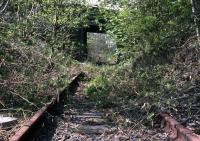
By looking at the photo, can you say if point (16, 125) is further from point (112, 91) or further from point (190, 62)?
point (190, 62)

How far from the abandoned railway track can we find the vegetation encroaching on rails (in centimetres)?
34

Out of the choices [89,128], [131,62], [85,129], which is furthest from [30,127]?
[131,62]

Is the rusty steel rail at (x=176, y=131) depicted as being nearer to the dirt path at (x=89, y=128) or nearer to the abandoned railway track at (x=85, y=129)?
the abandoned railway track at (x=85, y=129)

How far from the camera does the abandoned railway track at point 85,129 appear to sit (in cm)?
585

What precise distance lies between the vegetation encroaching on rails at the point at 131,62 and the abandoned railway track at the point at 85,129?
0.34 meters

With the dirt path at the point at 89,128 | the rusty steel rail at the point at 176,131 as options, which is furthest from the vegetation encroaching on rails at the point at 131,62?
the dirt path at the point at 89,128

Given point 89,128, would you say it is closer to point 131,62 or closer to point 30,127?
point 30,127

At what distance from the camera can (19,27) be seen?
44.4 feet

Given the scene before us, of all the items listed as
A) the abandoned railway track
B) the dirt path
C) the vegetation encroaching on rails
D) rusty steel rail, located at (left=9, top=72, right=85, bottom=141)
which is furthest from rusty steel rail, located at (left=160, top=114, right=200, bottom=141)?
rusty steel rail, located at (left=9, top=72, right=85, bottom=141)

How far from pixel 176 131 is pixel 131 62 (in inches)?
407

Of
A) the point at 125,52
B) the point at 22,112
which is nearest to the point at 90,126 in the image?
the point at 22,112

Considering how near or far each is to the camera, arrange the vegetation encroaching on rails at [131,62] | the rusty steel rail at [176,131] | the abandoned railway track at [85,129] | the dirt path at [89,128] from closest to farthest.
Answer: the rusty steel rail at [176,131] → the abandoned railway track at [85,129] → the dirt path at [89,128] → the vegetation encroaching on rails at [131,62]

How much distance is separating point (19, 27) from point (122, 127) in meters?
7.48

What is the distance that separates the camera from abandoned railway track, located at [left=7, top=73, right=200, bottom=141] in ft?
19.2
